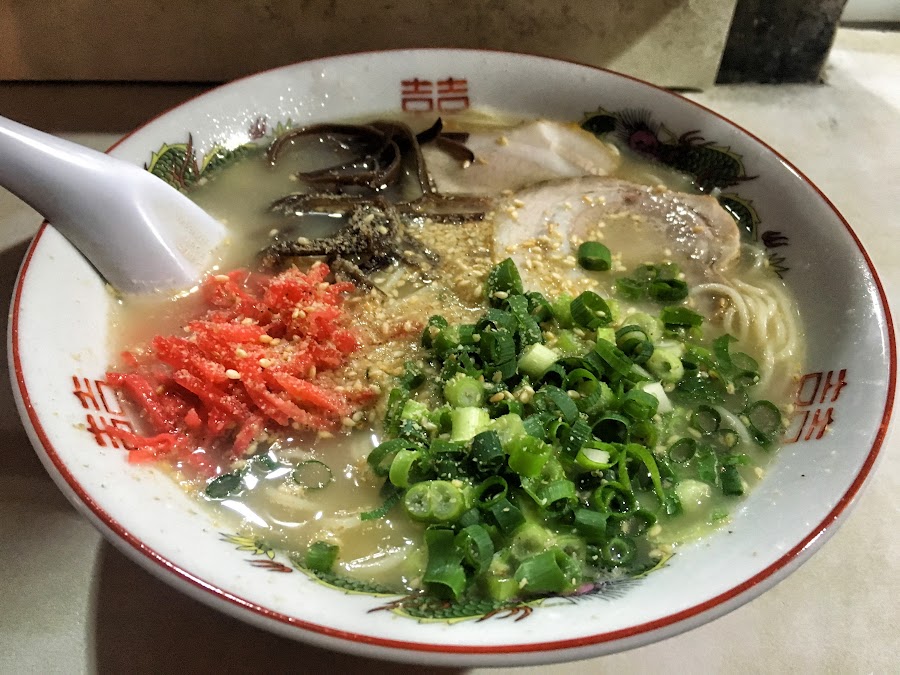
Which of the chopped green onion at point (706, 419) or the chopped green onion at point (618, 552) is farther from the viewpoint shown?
the chopped green onion at point (706, 419)

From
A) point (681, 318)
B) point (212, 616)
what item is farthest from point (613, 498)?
point (212, 616)

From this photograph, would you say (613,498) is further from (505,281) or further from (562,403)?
(505,281)

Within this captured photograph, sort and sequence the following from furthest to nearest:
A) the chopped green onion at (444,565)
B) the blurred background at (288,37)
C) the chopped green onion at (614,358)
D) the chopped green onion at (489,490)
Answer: the blurred background at (288,37)
the chopped green onion at (614,358)
the chopped green onion at (489,490)
the chopped green onion at (444,565)

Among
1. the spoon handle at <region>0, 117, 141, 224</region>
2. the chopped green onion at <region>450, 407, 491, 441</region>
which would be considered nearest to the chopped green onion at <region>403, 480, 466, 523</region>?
the chopped green onion at <region>450, 407, 491, 441</region>

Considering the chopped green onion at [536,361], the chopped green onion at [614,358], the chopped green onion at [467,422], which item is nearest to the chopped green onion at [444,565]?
the chopped green onion at [467,422]

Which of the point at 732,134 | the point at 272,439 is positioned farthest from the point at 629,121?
the point at 272,439

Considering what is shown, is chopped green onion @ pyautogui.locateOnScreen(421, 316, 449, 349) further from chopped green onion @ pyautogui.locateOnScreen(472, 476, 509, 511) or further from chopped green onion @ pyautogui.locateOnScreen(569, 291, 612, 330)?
chopped green onion @ pyautogui.locateOnScreen(472, 476, 509, 511)

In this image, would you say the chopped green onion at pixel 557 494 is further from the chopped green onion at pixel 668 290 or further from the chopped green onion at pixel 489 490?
the chopped green onion at pixel 668 290

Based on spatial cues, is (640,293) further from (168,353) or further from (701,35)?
(701,35)
